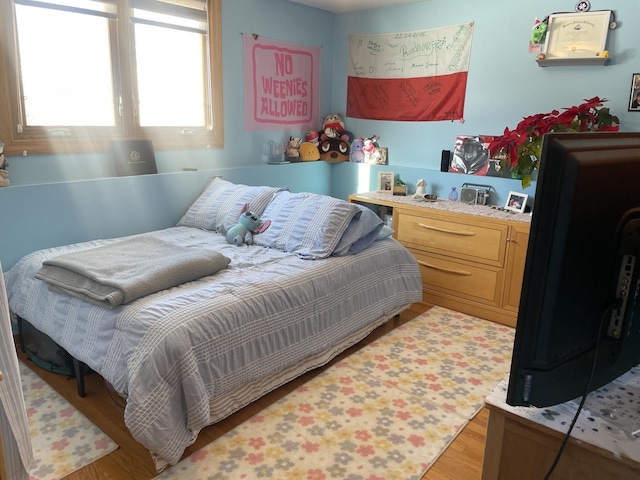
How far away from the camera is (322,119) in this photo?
4.50m

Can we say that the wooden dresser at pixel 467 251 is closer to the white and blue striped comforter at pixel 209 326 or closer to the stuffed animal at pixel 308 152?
the white and blue striped comforter at pixel 209 326

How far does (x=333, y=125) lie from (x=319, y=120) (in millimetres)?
188

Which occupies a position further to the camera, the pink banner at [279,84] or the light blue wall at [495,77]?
the pink banner at [279,84]

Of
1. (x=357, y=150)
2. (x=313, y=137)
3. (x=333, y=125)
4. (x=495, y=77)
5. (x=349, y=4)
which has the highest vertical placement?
(x=349, y=4)

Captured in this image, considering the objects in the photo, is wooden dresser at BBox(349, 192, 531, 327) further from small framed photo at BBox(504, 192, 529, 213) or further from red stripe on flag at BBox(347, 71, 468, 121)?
red stripe on flag at BBox(347, 71, 468, 121)

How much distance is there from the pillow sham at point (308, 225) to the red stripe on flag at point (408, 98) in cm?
146

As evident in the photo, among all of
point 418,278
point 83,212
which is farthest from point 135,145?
point 418,278

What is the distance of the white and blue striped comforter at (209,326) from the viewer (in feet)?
5.86

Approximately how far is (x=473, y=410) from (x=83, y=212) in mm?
2419

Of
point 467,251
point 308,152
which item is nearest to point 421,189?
point 467,251

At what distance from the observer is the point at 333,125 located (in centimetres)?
437

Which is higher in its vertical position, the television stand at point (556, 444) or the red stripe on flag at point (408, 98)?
the red stripe on flag at point (408, 98)

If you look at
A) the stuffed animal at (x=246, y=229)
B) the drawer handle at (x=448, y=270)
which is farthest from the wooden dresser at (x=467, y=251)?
the stuffed animal at (x=246, y=229)

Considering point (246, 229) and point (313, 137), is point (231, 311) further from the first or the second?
point (313, 137)
